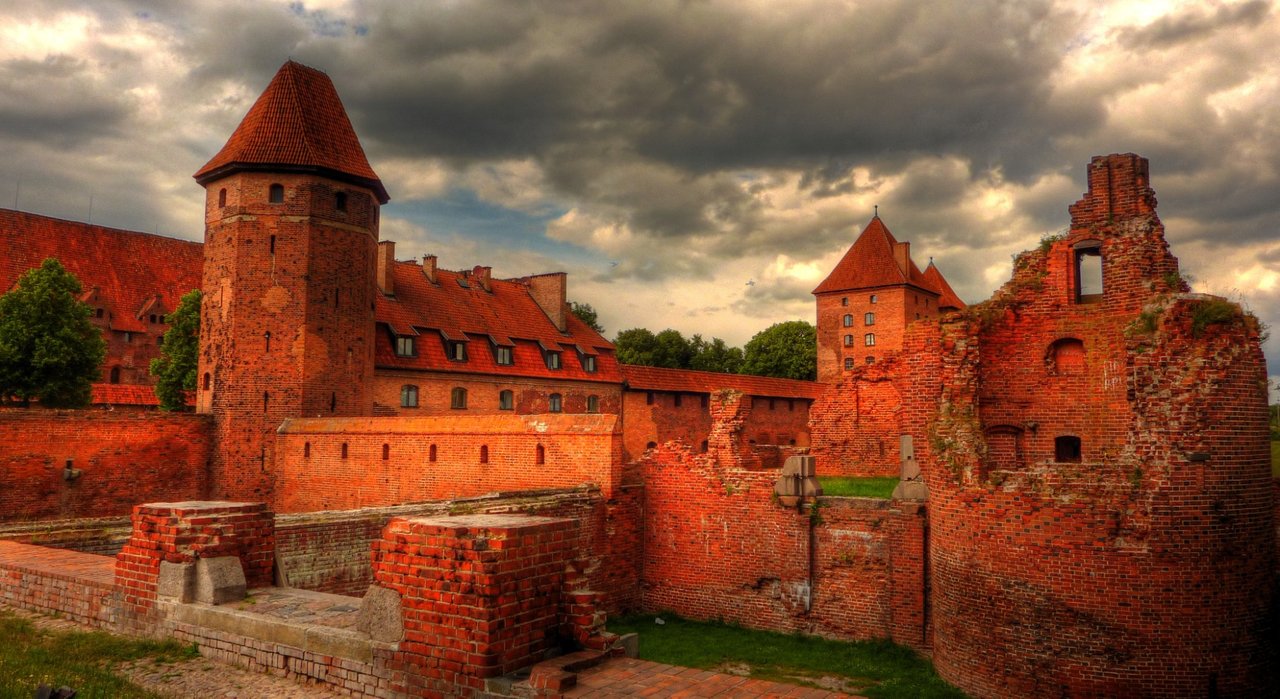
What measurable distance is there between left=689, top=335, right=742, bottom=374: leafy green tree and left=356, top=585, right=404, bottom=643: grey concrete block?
195 ft

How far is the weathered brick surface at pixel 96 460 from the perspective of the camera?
67.9 feet

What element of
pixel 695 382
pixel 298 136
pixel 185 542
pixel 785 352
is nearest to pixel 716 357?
pixel 785 352

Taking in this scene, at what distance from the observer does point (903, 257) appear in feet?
166

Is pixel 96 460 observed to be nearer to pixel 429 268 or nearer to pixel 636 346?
pixel 429 268

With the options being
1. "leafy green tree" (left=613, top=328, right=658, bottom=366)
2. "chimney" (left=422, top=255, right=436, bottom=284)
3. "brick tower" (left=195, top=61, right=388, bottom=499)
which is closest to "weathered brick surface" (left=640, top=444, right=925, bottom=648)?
"brick tower" (left=195, top=61, right=388, bottom=499)

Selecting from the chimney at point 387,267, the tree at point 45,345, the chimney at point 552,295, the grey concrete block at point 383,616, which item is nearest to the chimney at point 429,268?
the chimney at point 387,267

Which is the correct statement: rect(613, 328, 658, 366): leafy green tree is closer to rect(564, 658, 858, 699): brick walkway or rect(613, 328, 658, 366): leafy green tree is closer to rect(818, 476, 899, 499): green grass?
rect(818, 476, 899, 499): green grass

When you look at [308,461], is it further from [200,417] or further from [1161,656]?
[1161,656]

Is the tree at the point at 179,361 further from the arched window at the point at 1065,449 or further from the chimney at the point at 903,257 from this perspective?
the chimney at the point at 903,257

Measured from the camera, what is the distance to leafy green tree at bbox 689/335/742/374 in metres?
64.8

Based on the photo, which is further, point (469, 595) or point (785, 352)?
point (785, 352)

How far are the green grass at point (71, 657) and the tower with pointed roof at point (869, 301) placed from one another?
4538 cm

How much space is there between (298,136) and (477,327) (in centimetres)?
1064

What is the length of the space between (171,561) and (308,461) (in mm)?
17964
